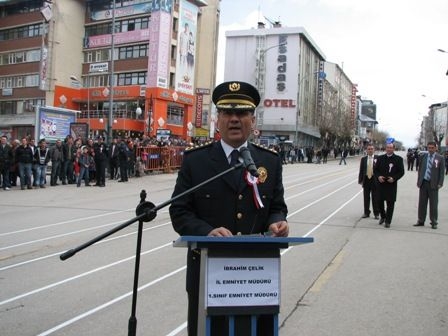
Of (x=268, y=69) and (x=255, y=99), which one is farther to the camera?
(x=268, y=69)

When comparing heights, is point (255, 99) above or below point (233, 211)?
above

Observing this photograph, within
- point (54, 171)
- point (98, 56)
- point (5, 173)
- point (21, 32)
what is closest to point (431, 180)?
point (54, 171)

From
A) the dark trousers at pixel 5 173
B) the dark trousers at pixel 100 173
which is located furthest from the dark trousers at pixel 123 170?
the dark trousers at pixel 5 173

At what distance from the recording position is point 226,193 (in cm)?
320

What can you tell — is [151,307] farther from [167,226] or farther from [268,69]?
[268,69]

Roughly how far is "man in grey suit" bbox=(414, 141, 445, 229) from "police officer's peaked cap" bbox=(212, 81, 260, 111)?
1006 cm

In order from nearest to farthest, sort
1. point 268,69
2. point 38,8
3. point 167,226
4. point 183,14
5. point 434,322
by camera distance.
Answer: point 434,322 → point 167,226 → point 183,14 → point 38,8 → point 268,69

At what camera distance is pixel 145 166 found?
26.7m

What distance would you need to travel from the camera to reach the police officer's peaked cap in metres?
3.29

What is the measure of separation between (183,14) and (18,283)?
52.1 m

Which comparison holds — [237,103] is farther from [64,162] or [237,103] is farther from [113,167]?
[113,167]

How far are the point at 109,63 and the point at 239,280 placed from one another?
187ft

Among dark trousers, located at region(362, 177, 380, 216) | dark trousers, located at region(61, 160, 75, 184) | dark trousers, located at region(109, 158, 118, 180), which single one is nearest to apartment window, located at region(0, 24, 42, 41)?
dark trousers, located at region(109, 158, 118, 180)

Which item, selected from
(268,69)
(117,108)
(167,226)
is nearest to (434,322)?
(167,226)
